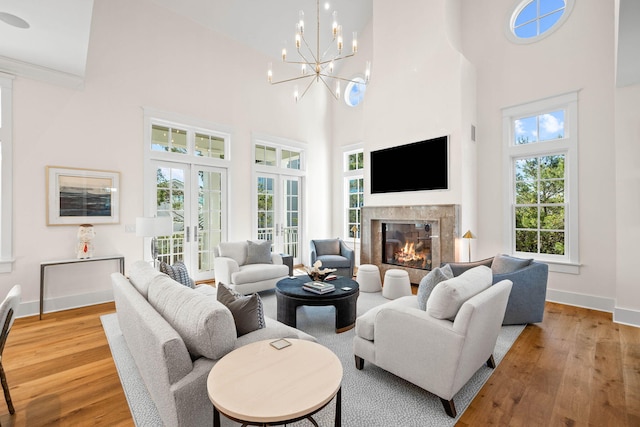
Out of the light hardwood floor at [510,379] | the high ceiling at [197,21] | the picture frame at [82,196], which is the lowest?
the light hardwood floor at [510,379]

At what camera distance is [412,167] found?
17.5 ft

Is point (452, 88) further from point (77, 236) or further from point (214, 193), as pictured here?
point (77, 236)

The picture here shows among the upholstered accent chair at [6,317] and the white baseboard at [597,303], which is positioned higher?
the upholstered accent chair at [6,317]

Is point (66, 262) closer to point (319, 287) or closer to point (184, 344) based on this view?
point (319, 287)

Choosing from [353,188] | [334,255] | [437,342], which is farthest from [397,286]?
[353,188]

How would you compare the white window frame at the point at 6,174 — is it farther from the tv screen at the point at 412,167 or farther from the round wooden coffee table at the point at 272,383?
the tv screen at the point at 412,167

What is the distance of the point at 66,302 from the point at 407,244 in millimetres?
5422

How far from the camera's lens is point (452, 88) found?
476cm

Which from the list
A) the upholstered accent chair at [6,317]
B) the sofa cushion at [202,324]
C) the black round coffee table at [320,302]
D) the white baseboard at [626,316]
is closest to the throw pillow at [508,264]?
the white baseboard at [626,316]

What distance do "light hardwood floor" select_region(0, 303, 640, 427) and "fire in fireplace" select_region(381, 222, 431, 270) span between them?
204 centimetres

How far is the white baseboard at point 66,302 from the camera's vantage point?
386 cm

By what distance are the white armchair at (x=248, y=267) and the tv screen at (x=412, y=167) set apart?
98.5 inches

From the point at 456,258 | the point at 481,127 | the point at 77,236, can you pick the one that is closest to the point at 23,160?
the point at 77,236

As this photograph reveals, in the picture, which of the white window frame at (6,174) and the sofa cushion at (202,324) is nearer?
the sofa cushion at (202,324)
